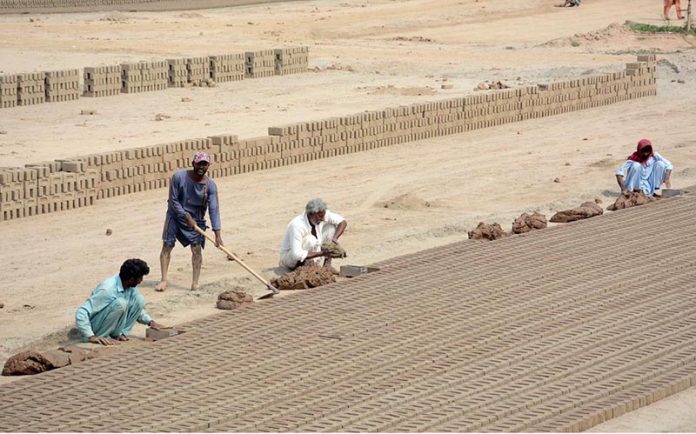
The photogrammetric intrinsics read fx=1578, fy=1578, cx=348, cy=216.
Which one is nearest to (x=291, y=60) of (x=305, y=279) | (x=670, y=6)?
(x=670, y=6)

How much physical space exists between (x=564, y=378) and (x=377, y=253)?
13.9 feet

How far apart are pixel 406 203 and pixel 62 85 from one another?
28.0ft

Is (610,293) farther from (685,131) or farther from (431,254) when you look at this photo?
(685,131)

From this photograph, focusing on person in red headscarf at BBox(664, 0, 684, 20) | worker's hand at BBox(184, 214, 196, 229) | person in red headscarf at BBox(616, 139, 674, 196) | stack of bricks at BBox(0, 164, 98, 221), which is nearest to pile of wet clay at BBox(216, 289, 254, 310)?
worker's hand at BBox(184, 214, 196, 229)

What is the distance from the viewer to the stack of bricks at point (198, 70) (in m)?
24.7

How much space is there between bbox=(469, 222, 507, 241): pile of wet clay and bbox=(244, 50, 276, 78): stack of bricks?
12.5 metres

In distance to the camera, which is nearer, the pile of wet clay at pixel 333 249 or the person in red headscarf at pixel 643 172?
the pile of wet clay at pixel 333 249

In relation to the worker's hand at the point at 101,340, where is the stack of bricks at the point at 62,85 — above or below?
above

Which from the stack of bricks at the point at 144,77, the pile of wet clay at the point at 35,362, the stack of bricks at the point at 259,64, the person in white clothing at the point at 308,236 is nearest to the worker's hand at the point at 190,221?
the person in white clothing at the point at 308,236

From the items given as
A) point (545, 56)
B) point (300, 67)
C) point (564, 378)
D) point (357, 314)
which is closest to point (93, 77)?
point (300, 67)

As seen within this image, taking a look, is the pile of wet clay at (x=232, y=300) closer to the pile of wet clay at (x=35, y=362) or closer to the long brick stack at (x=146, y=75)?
the pile of wet clay at (x=35, y=362)

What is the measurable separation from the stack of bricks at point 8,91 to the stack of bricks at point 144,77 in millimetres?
2119

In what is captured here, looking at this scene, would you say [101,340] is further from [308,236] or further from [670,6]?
[670,6]

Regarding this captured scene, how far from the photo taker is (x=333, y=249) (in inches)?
499
